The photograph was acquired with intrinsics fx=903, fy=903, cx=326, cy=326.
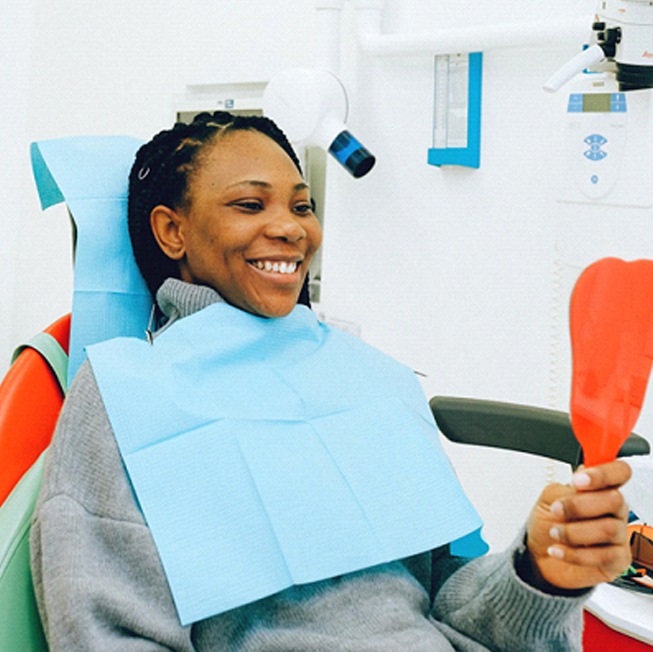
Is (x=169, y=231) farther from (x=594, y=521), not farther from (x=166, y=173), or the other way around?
(x=594, y=521)

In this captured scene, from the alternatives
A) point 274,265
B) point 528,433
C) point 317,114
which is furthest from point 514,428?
point 317,114

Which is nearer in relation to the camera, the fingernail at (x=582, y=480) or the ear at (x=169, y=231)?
the fingernail at (x=582, y=480)

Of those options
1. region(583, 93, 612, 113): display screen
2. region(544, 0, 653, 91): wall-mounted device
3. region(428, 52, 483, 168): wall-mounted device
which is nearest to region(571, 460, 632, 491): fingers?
region(544, 0, 653, 91): wall-mounted device

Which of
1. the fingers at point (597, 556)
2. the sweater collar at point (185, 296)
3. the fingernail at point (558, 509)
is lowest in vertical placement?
the fingers at point (597, 556)

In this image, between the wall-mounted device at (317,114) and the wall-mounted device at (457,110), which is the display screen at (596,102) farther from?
the wall-mounted device at (317,114)

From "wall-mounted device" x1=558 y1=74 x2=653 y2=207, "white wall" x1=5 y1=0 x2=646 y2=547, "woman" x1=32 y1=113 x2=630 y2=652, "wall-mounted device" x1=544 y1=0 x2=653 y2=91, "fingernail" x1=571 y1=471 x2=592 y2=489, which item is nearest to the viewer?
"fingernail" x1=571 y1=471 x2=592 y2=489

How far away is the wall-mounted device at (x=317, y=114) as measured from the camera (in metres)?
1.92

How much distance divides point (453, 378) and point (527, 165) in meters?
0.49

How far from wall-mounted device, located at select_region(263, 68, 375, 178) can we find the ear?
0.66m

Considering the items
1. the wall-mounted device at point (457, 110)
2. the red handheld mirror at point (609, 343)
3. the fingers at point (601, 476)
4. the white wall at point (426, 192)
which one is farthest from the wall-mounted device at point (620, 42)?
the fingers at point (601, 476)

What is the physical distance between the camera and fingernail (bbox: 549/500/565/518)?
2.66 feet

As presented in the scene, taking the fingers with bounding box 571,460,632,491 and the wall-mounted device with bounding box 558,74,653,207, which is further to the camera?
the wall-mounted device with bounding box 558,74,653,207

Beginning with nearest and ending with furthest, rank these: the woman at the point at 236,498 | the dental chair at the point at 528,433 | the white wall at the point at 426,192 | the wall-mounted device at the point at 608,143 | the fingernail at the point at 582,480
Result: the fingernail at the point at 582,480 < the woman at the point at 236,498 < the dental chair at the point at 528,433 < the wall-mounted device at the point at 608,143 < the white wall at the point at 426,192

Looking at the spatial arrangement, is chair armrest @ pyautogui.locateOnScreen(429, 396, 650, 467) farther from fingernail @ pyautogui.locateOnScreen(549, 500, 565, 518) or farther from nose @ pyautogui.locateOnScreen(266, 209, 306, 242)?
fingernail @ pyautogui.locateOnScreen(549, 500, 565, 518)
